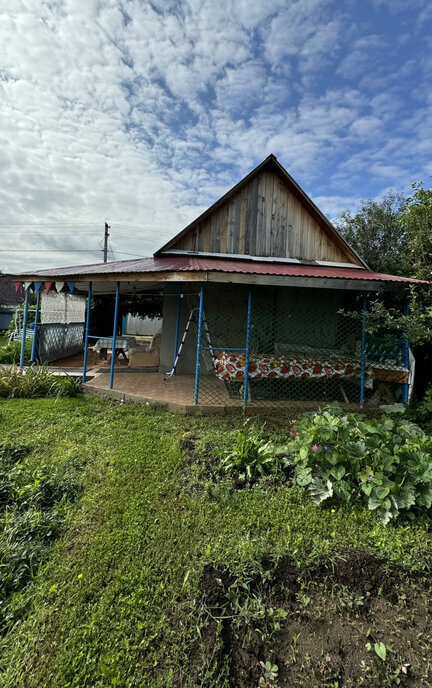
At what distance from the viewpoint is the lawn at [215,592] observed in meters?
1.71

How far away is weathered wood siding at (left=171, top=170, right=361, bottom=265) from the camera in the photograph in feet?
29.3

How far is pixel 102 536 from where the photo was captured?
268 cm

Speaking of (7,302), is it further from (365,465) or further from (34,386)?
(365,465)

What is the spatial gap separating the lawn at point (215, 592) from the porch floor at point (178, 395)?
2226 millimetres

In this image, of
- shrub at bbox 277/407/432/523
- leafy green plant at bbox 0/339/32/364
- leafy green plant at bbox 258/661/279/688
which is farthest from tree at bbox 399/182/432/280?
leafy green plant at bbox 0/339/32/364

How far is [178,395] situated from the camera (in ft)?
21.7

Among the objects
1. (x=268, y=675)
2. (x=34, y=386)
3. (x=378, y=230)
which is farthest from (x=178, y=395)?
(x=378, y=230)

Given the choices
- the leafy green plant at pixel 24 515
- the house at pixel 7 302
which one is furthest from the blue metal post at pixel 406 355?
the house at pixel 7 302

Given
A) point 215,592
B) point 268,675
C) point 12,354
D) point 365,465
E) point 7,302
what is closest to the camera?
point 268,675

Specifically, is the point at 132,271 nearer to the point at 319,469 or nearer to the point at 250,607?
the point at 319,469

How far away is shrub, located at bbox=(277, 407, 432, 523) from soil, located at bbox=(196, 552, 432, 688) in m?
0.68

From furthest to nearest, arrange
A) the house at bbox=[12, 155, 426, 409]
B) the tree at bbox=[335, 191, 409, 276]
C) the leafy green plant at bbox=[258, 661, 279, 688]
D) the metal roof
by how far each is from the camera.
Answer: the tree at bbox=[335, 191, 409, 276] → the house at bbox=[12, 155, 426, 409] → the metal roof → the leafy green plant at bbox=[258, 661, 279, 688]

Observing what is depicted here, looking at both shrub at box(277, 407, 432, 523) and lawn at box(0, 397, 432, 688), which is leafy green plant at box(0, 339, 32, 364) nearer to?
lawn at box(0, 397, 432, 688)

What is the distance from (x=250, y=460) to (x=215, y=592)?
174 centimetres
